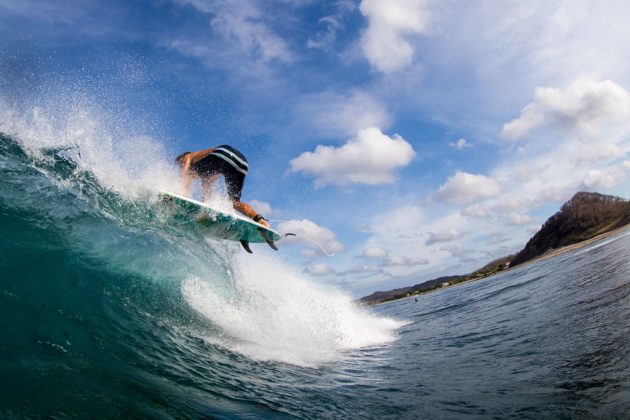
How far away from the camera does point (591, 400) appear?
3426 mm

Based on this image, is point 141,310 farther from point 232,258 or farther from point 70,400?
point 232,258

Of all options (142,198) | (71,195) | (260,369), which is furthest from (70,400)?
(142,198)

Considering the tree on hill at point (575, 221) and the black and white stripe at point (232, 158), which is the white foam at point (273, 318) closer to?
the black and white stripe at point (232, 158)

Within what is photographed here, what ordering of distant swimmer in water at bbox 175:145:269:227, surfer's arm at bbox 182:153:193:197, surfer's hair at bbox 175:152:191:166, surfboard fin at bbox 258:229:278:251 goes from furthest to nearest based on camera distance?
surfboard fin at bbox 258:229:278:251 < surfer's hair at bbox 175:152:191:166 < distant swimmer in water at bbox 175:145:269:227 < surfer's arm at bbox 182:153:193:197

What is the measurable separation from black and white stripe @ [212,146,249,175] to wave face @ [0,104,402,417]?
1.64m

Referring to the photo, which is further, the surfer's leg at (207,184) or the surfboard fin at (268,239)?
the surfboard fin at (268,239)

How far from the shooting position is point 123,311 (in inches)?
274

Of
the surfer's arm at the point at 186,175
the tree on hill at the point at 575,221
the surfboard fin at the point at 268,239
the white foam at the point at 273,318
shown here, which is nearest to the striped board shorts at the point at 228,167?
the surfer's arm at the point at 186,175

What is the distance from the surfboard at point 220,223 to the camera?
10180mm

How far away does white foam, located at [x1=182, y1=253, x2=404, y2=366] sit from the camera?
9.05 meters

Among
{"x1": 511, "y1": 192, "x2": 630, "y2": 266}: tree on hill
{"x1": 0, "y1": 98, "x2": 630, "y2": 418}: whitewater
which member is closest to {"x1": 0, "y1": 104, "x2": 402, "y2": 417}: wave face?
{"x1": 0, "y1": 98, "x2": 630, "y2": 418}: whitewater

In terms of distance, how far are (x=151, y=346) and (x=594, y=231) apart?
152632mm

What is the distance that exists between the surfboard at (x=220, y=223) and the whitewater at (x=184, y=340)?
0.40m

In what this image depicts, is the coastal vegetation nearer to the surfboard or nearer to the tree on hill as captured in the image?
the tree on hill
